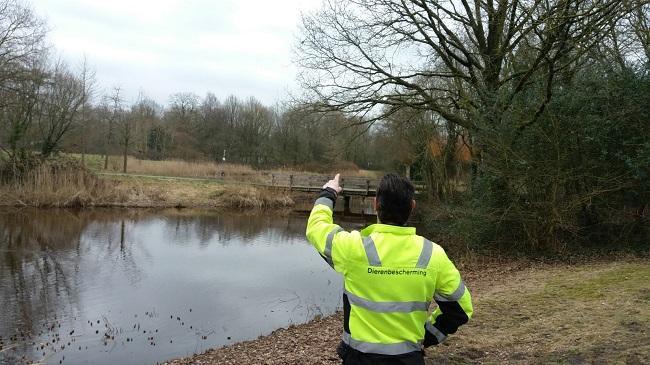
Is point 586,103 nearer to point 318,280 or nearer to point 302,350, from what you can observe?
point 318,280

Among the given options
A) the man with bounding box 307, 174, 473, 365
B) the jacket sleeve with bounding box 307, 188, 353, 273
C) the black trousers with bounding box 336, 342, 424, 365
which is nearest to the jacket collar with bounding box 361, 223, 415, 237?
the man with bounding box 307, 174, 473, 365

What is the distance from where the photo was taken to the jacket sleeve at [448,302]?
2256 millimetres

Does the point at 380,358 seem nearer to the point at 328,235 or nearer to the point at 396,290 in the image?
the point at 396,290

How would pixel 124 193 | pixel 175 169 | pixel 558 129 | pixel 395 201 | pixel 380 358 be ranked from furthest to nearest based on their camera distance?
pixel 175 169
pixel 124 193
pixel 558 129
pixel 395 201
pixel 380 358

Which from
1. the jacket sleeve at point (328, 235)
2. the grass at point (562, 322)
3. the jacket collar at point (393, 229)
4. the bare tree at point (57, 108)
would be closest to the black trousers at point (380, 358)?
the jacket sleeve at point (328, 235)

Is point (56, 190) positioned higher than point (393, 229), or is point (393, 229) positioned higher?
point (393, 229)

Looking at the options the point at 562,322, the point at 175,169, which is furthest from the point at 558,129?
the point at 175,169

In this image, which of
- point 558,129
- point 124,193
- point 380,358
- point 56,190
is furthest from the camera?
point 124,193

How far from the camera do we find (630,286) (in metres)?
7.81

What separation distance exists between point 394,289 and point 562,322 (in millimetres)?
5116

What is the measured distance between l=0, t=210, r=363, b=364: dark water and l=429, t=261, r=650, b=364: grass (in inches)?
149

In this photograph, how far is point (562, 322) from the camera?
644 cm

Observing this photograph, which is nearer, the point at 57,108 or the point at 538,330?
the point at 538,330

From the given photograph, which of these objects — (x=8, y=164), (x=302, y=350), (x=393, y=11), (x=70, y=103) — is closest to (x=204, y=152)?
(x=70, y=103)
